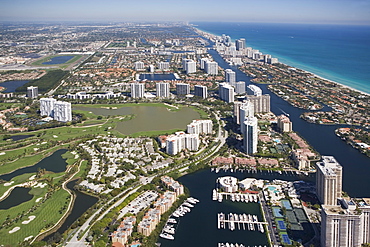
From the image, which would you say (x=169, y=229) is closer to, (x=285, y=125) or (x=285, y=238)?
(x=285, y=238)

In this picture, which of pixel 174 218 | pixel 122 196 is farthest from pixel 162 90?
pixel 174 218

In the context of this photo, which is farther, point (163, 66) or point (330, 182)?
point (163, 66)

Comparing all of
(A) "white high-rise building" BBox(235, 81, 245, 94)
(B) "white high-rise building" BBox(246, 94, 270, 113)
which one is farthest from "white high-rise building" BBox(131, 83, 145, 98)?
(B) "white high-rise building" BBox(246, 94, 270, 113)

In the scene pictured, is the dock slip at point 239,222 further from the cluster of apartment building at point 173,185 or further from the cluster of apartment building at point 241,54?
the cluster of apartment building at point 241,54

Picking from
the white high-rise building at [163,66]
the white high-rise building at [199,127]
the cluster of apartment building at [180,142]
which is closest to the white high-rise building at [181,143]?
the cluster of apartment building at [180,142]

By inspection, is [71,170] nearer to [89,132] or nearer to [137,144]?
[137,144]

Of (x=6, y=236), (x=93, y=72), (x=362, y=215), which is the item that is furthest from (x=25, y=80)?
(x=362, y=215)

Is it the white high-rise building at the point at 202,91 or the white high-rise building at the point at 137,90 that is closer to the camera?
the white high-rise building at the point at 202,91

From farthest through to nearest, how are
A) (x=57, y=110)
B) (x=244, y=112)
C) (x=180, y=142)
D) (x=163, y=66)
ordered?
(x=163, y=66)
(x=57, y=110)
(x=244, y=112)
(x=180, y=142)
